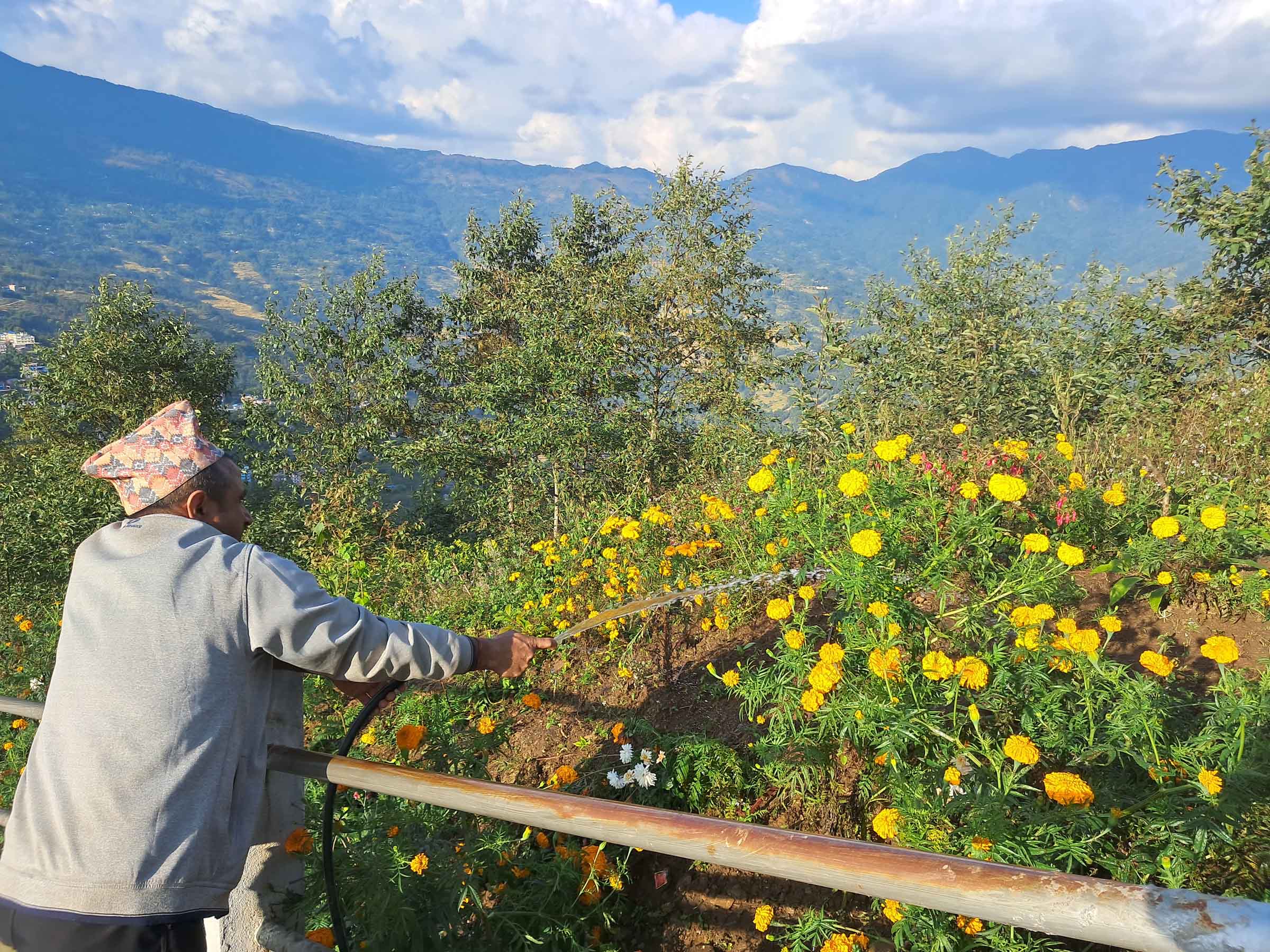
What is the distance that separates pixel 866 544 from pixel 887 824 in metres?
0.82

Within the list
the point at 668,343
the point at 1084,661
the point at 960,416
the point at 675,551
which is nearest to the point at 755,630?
the point at 675,551

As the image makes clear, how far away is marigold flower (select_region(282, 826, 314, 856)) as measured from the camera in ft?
5.82

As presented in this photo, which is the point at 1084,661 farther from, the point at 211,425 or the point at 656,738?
the point at 211,425

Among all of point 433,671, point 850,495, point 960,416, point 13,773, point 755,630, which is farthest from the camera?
point 960,416

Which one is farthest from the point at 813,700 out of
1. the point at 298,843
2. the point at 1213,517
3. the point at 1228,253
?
the point at 1228,253

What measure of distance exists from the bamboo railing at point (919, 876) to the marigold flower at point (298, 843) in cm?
57

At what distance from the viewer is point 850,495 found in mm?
2631

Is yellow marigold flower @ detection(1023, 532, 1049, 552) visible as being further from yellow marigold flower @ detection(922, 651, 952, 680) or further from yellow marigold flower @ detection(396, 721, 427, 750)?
yellow marigold flower @ detection(396, 721, 427, 750)

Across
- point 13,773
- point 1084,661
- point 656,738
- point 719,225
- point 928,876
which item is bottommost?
point 13,773

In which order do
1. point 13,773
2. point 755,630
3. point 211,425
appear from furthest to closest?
point 211,425 < point 13,773 < point 755,630

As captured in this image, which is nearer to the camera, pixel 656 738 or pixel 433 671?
pixel 433 671

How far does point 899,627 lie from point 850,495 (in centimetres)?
60

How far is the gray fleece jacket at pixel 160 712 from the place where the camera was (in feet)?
4.83

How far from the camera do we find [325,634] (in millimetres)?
1535
